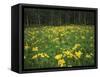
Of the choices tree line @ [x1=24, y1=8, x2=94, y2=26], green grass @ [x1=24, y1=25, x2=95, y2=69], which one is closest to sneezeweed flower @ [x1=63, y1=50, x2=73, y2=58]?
green grass @ [x1=24, y1=25, x2=95, y2=69]

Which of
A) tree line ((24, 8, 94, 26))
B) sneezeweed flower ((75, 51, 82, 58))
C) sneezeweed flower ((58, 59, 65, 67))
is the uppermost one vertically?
tree line ((24, 8, 94, 26))

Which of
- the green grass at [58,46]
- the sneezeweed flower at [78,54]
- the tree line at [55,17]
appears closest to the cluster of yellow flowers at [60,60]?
the green grass at [58,46]

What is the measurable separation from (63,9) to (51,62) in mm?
668

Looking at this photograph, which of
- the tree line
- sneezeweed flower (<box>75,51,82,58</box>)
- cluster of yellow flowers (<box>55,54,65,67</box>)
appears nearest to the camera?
the tree line

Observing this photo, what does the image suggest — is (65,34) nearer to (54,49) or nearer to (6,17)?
(54,49)

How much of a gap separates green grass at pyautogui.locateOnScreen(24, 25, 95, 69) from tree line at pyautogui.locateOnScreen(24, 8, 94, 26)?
61mm

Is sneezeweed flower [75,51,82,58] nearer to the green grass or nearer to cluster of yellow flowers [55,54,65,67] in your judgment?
the green grass

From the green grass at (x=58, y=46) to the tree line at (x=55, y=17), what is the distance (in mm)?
61

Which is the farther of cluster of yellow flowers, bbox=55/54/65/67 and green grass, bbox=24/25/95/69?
cluster of yellow flowers, bbox=55/54/65/67

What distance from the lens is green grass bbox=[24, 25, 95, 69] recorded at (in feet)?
12.0

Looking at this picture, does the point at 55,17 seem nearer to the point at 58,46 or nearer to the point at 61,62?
the point at 58,46

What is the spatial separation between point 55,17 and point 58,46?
1.17 ft

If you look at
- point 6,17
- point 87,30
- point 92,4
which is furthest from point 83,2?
point 6,17

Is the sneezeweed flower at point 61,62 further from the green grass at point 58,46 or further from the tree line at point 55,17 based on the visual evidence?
the tree line at point 55,17
